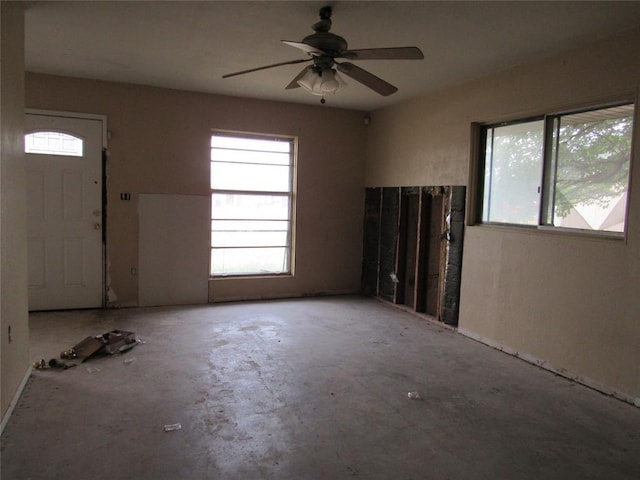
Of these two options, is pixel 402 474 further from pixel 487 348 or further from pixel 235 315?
pixel 235 315

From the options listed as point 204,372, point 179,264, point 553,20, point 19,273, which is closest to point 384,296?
point 179,264

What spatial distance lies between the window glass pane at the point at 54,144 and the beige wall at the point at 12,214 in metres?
2.10

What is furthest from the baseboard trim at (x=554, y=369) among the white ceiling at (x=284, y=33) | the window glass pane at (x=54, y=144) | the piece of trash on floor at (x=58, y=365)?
the window glass pane at (x=54, y=144)

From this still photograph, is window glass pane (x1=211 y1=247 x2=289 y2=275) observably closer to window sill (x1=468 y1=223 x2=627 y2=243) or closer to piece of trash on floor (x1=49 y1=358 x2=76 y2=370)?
piece of trash on floor (x1=49 y1=358 x2=76 y2=370)

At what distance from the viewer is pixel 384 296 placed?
20.6ft

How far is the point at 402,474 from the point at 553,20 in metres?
3.10

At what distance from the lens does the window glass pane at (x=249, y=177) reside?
5938 mm

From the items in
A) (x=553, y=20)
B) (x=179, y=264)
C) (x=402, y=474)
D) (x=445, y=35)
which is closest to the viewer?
(x=402, y=474)

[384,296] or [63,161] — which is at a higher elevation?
[63,161]

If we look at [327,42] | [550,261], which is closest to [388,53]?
[327,42]

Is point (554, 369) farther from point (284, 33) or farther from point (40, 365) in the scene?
point (40, 365)

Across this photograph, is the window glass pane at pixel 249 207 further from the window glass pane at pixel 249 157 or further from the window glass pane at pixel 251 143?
the window glass pane at pixel 251 143

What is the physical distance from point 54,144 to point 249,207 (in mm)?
2380

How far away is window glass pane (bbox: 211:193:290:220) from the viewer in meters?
5.95
